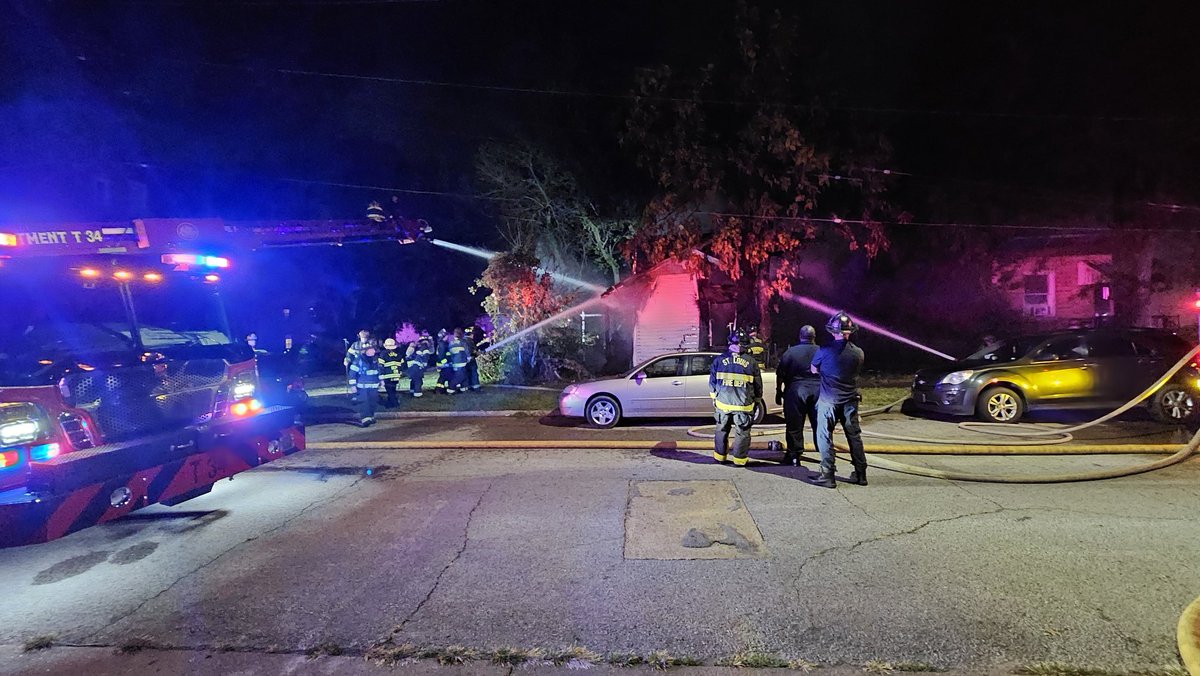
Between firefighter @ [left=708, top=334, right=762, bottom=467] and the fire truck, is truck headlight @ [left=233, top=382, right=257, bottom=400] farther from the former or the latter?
Result: firefighter @ [left=708, top=334, right=762, bottom=467]

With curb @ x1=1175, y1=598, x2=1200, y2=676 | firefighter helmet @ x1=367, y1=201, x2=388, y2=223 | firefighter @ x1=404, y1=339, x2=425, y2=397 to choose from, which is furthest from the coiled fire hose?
firefighter @ x1=404, y1=339, x2=425, y2=397

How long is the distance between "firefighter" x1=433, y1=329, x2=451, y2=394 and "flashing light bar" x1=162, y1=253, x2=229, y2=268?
760 centimetres

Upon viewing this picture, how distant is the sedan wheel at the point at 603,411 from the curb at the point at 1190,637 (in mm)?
7181

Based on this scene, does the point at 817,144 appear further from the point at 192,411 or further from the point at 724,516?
the point at 192,411

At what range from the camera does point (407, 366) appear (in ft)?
45.9

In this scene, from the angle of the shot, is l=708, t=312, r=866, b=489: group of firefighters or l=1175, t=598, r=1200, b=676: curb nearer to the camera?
l=1175, t=598, r=1200, b=676: curb

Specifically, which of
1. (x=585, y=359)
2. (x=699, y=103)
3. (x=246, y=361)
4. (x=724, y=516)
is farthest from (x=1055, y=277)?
(x=246, y=361)

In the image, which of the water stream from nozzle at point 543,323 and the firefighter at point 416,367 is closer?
the firefighter at point 416,367

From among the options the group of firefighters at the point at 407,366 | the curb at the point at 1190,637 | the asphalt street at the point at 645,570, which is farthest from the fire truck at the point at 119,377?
the curb at the point at 1190,637

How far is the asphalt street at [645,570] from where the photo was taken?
3.42 meters

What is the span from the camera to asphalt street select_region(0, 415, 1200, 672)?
3.42m

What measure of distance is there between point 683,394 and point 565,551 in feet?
17.9

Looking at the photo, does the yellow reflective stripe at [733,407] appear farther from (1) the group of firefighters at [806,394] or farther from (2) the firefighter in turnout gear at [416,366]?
(2) the firefighter in turnout gear at [416,366]

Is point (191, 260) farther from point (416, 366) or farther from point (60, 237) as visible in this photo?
point (416, 366)
